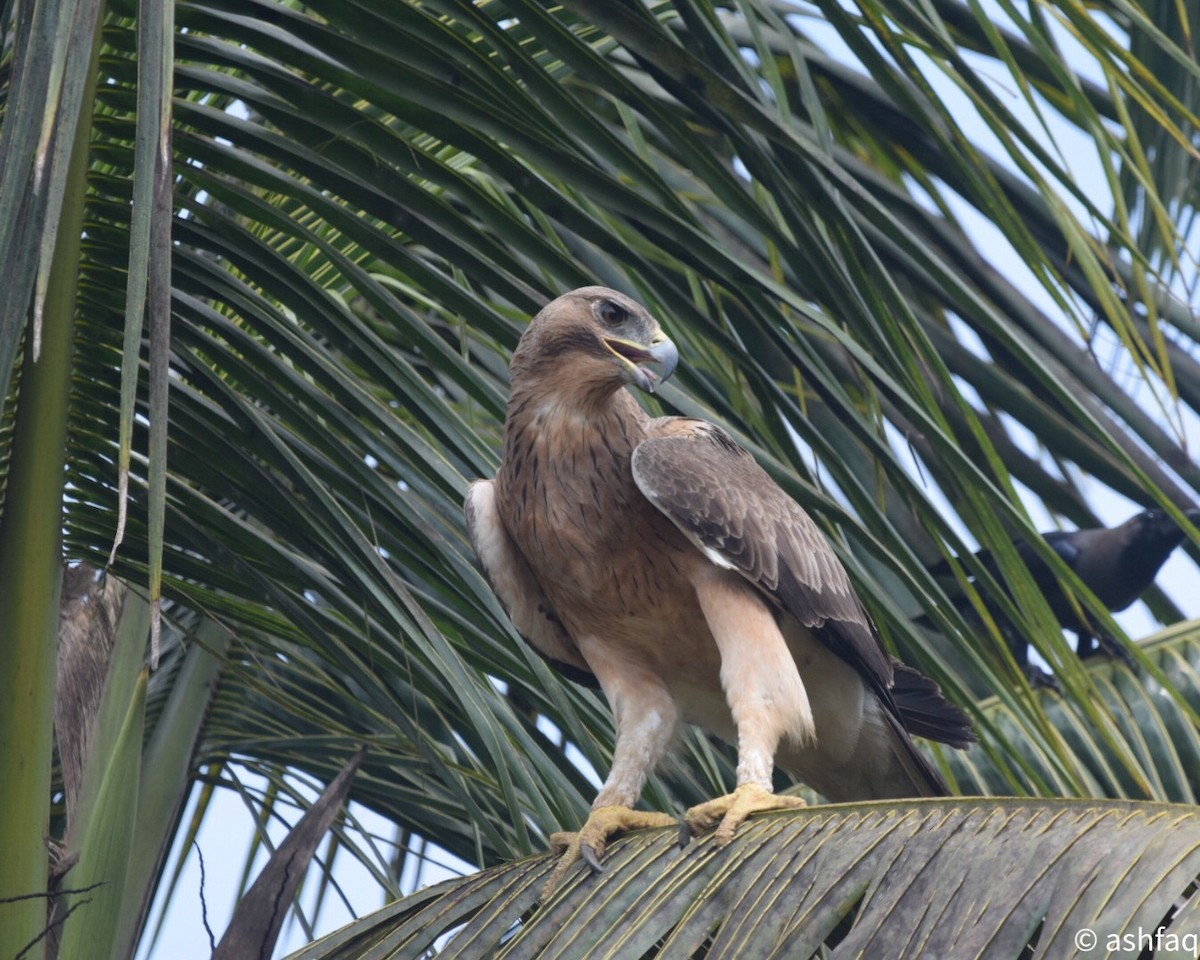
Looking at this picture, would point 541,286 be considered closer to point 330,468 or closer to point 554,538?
point 330,468

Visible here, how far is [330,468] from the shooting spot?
9.44 ft

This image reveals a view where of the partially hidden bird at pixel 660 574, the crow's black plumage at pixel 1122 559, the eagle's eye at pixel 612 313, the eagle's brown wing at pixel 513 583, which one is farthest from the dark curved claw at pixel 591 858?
the crow's black plumage at pixel 1122 559

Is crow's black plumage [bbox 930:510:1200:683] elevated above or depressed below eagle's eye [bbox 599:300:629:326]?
below

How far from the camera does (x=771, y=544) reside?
10.9 feet

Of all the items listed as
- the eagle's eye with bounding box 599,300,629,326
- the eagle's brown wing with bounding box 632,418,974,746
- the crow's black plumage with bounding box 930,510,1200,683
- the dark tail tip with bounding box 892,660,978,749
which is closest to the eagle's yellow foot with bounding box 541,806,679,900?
the eagle's brown wing with bounding box 632,418,974,746

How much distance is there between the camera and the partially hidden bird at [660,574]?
3.23 metres

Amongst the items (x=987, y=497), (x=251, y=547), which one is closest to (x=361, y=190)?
(x=251, y=547)

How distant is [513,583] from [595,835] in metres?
0.87

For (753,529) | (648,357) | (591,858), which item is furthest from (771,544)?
(591,858)

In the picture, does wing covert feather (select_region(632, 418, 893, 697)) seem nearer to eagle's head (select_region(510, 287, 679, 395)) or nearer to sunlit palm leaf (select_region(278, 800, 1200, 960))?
eagle's head (select_region(510, 287, 679, 395))

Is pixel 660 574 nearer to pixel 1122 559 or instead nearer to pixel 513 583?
pixel 513 583

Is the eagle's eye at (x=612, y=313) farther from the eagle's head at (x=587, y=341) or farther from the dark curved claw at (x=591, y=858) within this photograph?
the dark curved claw at (x=591, y=858)

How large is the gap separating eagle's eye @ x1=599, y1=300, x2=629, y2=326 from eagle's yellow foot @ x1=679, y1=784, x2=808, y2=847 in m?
1.15

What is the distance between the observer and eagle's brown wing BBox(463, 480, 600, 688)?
346 cm
